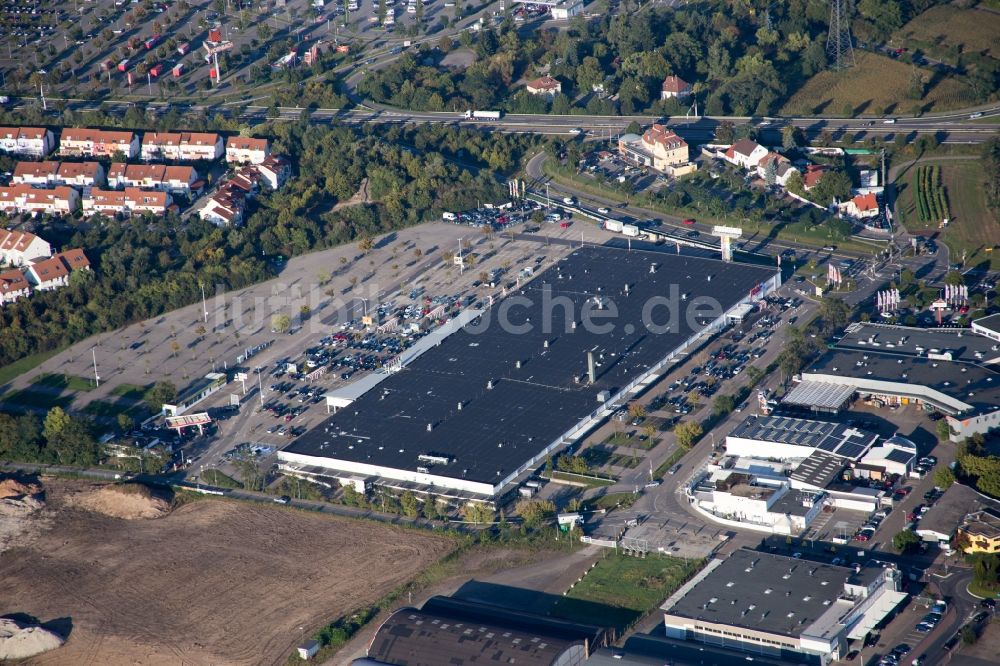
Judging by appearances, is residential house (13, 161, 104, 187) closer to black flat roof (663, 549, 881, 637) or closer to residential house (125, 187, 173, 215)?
residential house (125, 187, 173, 215)

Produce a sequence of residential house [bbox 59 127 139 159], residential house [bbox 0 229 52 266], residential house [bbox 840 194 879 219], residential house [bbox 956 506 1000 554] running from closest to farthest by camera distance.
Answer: residential house [bbox 956 506 1000 554] → residential house [bbox 840 194 879 219] → residential house [bbox 0 229 52 266] → residential house [bbox 59 127 139 159]

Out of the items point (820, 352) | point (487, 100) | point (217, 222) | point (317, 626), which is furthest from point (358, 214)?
point (317, 626)

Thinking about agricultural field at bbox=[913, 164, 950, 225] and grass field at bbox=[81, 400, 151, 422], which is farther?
agricultural field at bbox=[913, 164, 950, 225]

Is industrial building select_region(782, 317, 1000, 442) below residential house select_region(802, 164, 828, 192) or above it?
below

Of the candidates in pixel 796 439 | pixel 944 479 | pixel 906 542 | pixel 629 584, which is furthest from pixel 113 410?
pixel 944 479

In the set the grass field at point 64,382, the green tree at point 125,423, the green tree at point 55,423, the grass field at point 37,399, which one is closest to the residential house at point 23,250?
the grass field at point 64,382

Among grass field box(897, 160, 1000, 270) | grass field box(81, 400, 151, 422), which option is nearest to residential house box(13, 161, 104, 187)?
grass field box(81, 400, 151, 422)

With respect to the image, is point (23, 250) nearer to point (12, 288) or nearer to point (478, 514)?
point (12, 288)

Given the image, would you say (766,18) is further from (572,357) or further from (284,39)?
(572,357)
